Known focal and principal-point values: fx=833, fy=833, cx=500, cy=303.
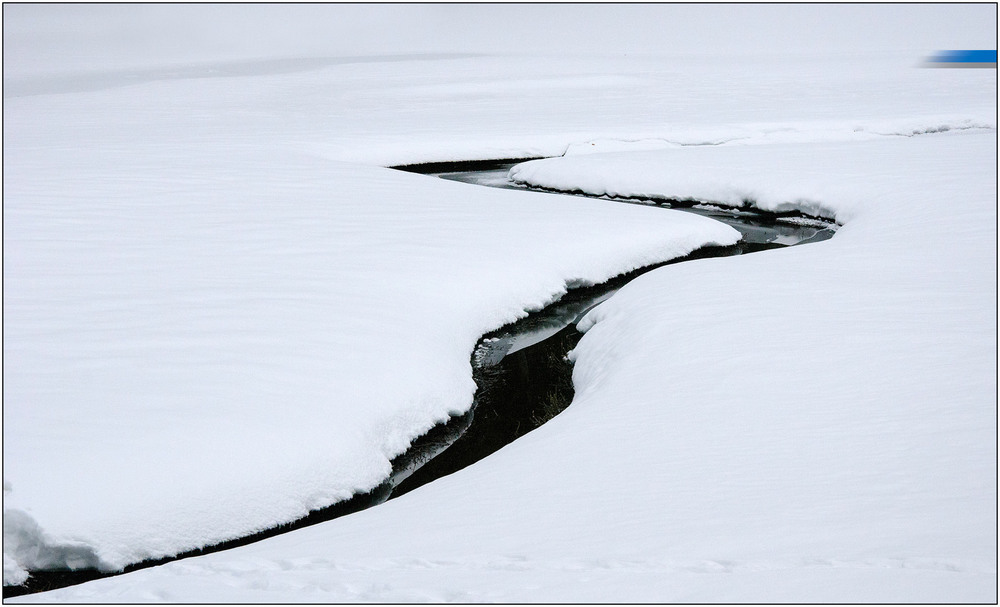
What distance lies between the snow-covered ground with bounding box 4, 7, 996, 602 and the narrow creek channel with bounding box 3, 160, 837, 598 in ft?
0.30

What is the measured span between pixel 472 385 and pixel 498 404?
0.24 meters

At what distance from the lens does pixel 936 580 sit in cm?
248

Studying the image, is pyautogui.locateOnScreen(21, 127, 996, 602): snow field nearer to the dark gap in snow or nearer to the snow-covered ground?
the snow-covered ground

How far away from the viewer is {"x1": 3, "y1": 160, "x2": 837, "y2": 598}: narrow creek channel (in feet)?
13.5

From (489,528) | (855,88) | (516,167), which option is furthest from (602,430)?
(855,88)

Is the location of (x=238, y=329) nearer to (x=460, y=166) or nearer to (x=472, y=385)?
(x=472, y=385)

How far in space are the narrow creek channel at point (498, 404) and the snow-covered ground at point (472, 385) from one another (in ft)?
0.30

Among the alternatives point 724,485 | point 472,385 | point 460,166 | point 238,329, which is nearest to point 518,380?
point 472,385

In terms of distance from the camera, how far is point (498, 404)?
5605 mm

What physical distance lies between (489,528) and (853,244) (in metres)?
5.85

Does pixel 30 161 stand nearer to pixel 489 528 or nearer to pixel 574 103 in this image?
pixel 489 528

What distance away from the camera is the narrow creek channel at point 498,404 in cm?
411

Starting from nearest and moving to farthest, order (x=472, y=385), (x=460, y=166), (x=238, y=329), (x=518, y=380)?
(x=238, y=329) < (x=472, y=385) < (x=518, y=380) < (x=460, y=166)

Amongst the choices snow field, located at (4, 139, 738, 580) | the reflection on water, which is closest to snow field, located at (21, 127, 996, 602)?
the reflection on water
